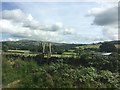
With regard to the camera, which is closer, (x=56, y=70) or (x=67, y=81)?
(x=67, y=81)

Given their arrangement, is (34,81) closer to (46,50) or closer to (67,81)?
(67,81)

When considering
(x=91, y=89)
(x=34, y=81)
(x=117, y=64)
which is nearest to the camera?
(x=91, y=89)

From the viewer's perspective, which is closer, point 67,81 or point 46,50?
point 67,81

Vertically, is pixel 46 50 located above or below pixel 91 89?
above

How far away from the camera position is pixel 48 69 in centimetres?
658

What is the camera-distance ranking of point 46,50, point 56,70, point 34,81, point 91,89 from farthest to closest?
point 46,50, point 56,70, point 34,81, point 91,89

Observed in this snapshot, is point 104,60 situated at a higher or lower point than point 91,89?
higher

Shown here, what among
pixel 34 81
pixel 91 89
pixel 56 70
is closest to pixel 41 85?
pixel 34 81

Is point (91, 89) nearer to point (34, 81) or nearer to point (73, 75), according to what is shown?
point (73, 75)

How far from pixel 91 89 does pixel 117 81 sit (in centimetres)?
70

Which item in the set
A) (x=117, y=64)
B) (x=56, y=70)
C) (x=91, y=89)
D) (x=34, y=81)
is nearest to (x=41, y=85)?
(x=34, y=81)

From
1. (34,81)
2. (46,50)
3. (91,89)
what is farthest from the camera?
(46,50)

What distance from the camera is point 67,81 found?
5.74 metres

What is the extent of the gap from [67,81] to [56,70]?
79 cm
